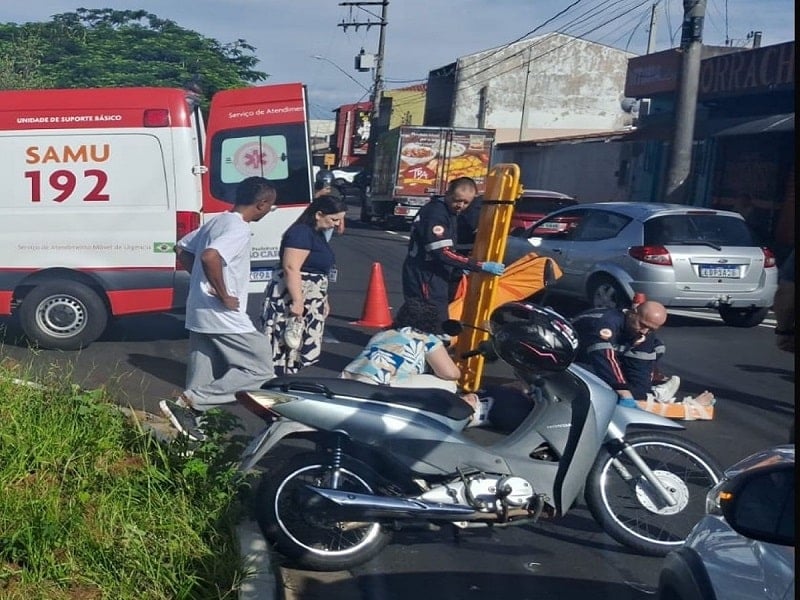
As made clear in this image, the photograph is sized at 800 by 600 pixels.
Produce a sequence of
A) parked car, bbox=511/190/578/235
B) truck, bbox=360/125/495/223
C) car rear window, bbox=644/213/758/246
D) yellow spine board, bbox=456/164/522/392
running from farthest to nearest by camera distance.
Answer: truck, bbox=360/125/495/223 → parked car, bbox=511/190/578/235 → car rear window, bbox=644/213/758/246 → yellow spine board, bbox=456/164/522/392

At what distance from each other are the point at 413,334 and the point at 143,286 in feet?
15.2

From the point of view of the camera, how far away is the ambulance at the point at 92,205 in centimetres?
981

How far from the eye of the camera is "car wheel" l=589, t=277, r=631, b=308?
1288cm

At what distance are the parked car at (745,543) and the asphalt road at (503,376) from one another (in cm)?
172

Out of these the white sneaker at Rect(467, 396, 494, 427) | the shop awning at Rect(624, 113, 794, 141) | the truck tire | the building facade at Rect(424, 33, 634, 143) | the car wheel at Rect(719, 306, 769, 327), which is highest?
the building facade at Rect(424, 33, 634, 143)

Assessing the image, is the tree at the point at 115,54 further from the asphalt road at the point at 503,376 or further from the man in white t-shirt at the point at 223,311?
the man in white t-shirt at the point at 223,311

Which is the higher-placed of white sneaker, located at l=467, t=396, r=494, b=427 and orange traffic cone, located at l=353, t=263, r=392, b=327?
white sneaker, located at l=467, t=396, r=494, b=427

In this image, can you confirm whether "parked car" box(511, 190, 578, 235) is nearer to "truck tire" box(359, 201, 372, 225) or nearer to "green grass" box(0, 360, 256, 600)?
"truck tire" box(359, 201, 372, 225)

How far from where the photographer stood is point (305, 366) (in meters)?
8.85

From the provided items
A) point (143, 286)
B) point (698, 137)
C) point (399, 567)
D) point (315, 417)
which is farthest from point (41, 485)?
point (698, 137)

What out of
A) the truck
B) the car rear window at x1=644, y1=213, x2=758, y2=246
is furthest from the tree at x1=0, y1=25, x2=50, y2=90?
the car rear window at x1=644, y1=213, x2=758, y2=246

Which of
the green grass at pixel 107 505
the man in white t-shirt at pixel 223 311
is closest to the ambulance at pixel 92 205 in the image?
the man in white t-shirt at pixel 223 311

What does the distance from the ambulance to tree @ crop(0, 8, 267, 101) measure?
15.9 meters

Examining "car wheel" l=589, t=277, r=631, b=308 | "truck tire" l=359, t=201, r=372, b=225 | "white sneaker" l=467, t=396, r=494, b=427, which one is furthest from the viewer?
"truck tire" l=359, t=201, r=372, b=225
